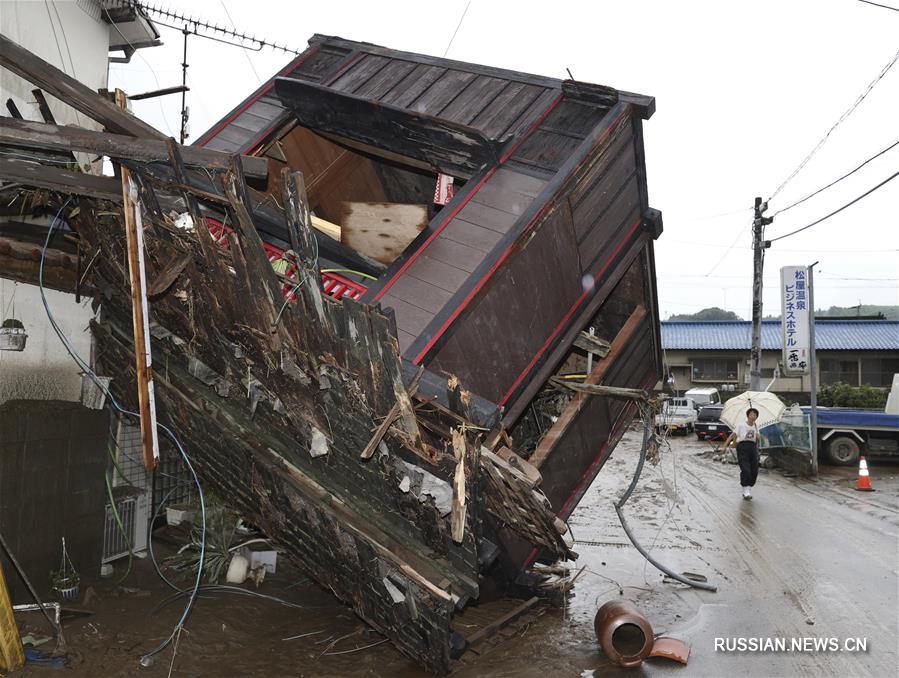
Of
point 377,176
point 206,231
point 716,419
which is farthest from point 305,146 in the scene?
point 716,419

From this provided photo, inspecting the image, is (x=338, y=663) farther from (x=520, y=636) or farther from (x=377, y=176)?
(x=377, y=176)

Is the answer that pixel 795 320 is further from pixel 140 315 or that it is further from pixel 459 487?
pixel 140 315

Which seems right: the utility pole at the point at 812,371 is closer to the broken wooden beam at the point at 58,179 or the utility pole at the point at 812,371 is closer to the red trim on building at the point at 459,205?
the red trim on building at the point at 459,205

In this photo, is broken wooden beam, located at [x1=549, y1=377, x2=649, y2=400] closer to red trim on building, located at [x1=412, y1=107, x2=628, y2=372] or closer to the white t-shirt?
red trim on building, located at [x1=412, y1=107, x2=628, y2=372]

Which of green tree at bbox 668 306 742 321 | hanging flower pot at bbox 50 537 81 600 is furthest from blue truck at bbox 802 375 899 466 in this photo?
green tree at bbox 668 306 742 321

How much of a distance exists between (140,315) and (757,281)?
2098 cm

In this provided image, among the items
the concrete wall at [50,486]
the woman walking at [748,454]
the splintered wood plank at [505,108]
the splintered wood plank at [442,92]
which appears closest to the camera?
the concrete wall at [50,486]

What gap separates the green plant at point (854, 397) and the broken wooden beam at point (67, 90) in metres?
28.2

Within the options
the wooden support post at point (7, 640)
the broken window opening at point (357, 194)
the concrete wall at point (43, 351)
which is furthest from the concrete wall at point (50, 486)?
the broken window opening at point (357, 194)

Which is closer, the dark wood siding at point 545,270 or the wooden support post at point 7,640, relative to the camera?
the wooden support post at point 7,640

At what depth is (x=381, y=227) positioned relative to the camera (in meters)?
6.89

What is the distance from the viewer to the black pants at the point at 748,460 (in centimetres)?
1344

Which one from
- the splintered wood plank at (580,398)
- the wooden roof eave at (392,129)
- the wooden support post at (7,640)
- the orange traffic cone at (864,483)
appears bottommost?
the wooden support post at (7,640)

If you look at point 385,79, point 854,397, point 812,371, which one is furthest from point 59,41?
point 854,397
